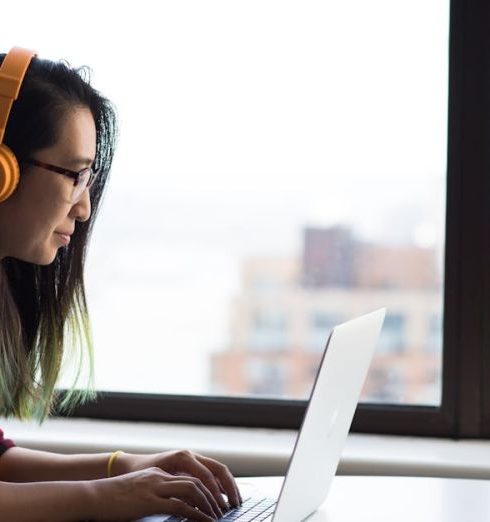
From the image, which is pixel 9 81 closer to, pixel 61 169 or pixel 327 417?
pixel 61 169

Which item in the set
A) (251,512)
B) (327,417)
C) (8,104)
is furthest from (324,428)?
(8,104)

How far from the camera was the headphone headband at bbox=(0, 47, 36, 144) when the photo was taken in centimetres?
133

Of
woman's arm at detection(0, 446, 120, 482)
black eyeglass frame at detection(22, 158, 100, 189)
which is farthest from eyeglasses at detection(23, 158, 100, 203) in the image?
woman's arm at detection(0, 446, 120, 482)

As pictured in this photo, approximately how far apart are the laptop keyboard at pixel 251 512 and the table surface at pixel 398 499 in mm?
58

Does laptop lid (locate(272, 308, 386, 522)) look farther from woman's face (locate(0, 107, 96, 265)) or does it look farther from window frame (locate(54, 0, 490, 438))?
window frame (locate(54, 0, 490, 438))

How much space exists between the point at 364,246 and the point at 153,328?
554 millimetres

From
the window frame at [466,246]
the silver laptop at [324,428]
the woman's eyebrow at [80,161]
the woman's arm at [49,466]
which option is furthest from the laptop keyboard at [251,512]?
the window frame at [466,246]

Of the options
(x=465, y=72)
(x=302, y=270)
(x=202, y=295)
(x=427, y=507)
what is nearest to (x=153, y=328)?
(x=202, y=295)

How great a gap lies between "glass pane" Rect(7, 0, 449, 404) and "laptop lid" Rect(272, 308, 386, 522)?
33.1 inches

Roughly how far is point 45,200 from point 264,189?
933 mm

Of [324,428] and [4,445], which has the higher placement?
[324,428]

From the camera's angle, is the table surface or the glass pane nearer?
→ the table surface

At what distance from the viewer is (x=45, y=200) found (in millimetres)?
1420

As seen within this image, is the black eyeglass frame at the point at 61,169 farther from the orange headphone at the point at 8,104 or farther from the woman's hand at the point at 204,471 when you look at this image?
the woman's hand at the point at 204,471
